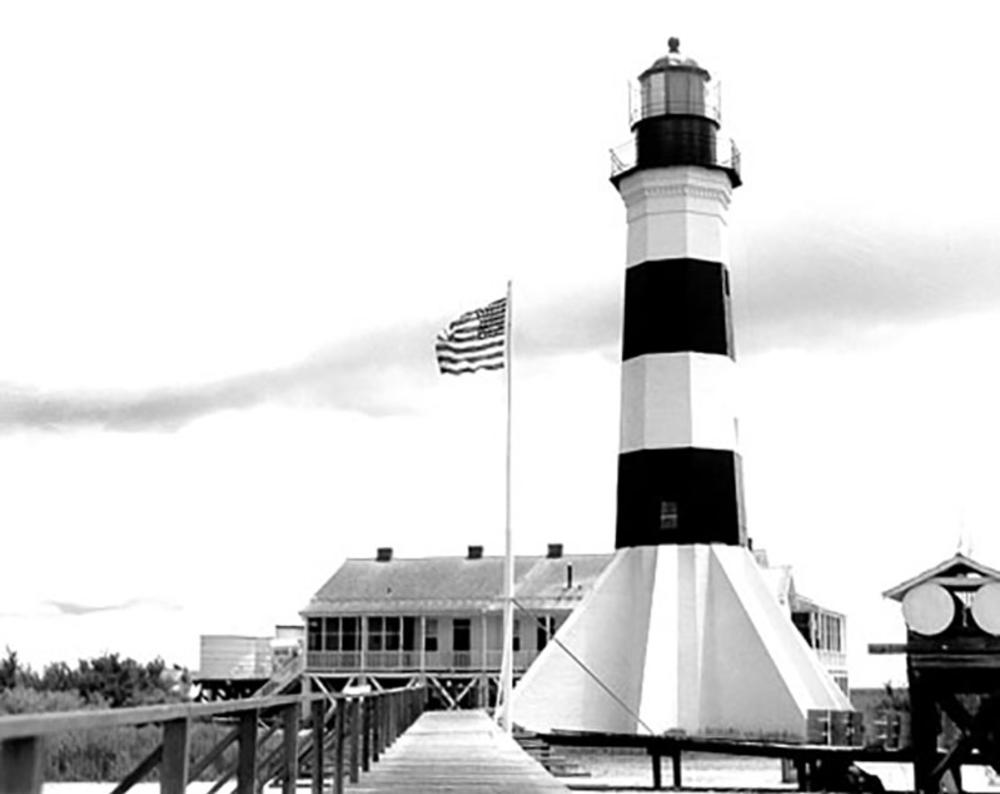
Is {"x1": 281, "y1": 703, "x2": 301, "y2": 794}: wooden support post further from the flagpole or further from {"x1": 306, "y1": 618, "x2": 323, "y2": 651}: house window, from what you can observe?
{"x1": 306, "y1": 618, "x2": 323, "y2": 651}: house window

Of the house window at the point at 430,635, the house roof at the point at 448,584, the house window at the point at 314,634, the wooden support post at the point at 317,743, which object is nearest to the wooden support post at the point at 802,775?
the wooden support post at the point at 317,743

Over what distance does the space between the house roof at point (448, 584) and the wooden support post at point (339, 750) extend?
33.3m

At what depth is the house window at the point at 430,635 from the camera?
45.4 meters

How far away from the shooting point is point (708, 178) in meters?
30.2

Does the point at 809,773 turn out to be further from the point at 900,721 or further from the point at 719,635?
the point at 719,635

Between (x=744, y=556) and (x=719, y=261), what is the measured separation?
18.8 ft

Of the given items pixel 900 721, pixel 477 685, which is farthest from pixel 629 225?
pixel 477 685

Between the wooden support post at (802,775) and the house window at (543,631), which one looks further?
the house window at (543,631)

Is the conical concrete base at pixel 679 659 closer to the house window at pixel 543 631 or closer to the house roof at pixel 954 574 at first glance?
the house roof at pixel 954 574

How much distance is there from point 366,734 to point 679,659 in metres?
16.1

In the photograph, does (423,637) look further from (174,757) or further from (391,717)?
(174,757)

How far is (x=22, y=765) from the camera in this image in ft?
10.8

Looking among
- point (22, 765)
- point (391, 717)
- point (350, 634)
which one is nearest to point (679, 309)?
point (391, 717)

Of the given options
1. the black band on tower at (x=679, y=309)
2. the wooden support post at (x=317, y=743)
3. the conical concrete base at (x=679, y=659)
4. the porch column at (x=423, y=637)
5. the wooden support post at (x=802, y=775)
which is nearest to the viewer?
the wooden support post at (x=317, y=743)
